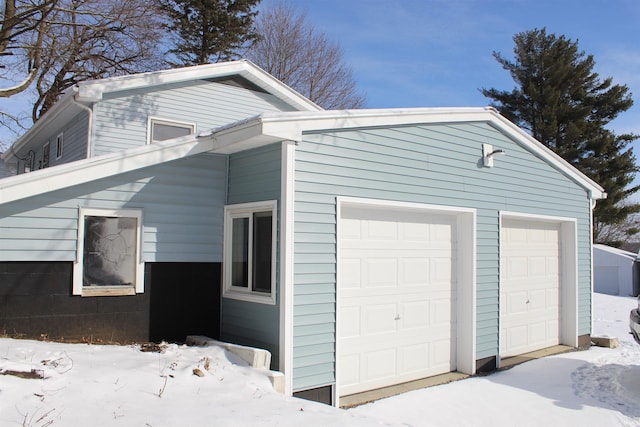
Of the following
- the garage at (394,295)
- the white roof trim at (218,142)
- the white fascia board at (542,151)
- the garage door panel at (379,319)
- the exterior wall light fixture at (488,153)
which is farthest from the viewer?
the white fascia board at (542,151)

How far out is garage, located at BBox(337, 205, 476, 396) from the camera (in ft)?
21.6

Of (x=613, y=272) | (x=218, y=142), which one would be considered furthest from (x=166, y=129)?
(x=613, y=272)

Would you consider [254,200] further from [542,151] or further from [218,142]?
[542,151]

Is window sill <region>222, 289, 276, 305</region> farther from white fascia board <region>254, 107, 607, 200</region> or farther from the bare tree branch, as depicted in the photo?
the bare tree branch

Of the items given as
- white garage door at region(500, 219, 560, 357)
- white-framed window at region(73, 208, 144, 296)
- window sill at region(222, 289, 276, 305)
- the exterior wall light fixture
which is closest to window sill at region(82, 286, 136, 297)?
white-framed window at region(73, 208, 144, 296)

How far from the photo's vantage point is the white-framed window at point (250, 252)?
6.15m

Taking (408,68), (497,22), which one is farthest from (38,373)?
(408,68)

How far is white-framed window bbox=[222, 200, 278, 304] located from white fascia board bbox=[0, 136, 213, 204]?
984 mm

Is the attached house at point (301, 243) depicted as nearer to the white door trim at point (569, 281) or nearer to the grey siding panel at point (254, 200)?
Result: the grey siding panel at point (254, 200)

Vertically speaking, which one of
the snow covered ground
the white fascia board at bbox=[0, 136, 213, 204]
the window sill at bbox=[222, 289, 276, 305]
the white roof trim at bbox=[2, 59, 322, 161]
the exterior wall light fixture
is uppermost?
the white roof trim at bbox=[2, 59, 322, 161]

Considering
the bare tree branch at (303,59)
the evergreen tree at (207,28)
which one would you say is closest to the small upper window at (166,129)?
the evergreen tree at (207,28)

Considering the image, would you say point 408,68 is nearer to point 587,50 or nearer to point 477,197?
point 477,197

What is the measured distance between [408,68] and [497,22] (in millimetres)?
4598

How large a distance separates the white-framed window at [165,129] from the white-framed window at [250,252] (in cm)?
424
